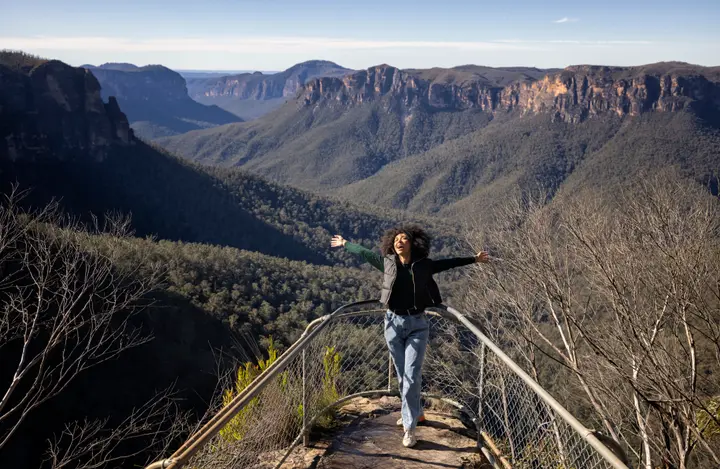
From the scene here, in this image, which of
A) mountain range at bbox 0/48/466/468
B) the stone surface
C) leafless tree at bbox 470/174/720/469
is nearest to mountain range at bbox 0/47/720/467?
mountain range at bbox 0/48/466/468

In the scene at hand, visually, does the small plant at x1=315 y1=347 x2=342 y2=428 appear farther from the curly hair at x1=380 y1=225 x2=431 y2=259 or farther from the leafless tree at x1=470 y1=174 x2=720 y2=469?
the leafless tree at x1=470 y1=174 x2=720 y2=469

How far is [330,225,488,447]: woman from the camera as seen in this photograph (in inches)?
168

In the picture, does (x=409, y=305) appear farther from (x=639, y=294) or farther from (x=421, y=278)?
(x=639, y=294)

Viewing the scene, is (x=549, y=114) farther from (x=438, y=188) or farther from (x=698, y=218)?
(x=698, y=218)

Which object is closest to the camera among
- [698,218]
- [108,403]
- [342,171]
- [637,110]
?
[698,218]

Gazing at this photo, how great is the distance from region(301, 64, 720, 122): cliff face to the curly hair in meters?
107

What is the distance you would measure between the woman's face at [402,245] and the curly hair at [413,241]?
88mm

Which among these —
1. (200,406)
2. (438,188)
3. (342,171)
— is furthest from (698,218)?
(342,171)

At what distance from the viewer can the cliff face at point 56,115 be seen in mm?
46969

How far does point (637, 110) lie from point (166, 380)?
339ft

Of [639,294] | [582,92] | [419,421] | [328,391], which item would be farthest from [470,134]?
[419,421]

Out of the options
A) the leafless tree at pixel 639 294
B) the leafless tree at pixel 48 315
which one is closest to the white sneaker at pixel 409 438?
the leafless tree at pixel 639 294

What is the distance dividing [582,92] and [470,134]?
100 feet

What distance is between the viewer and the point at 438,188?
9856 cm
